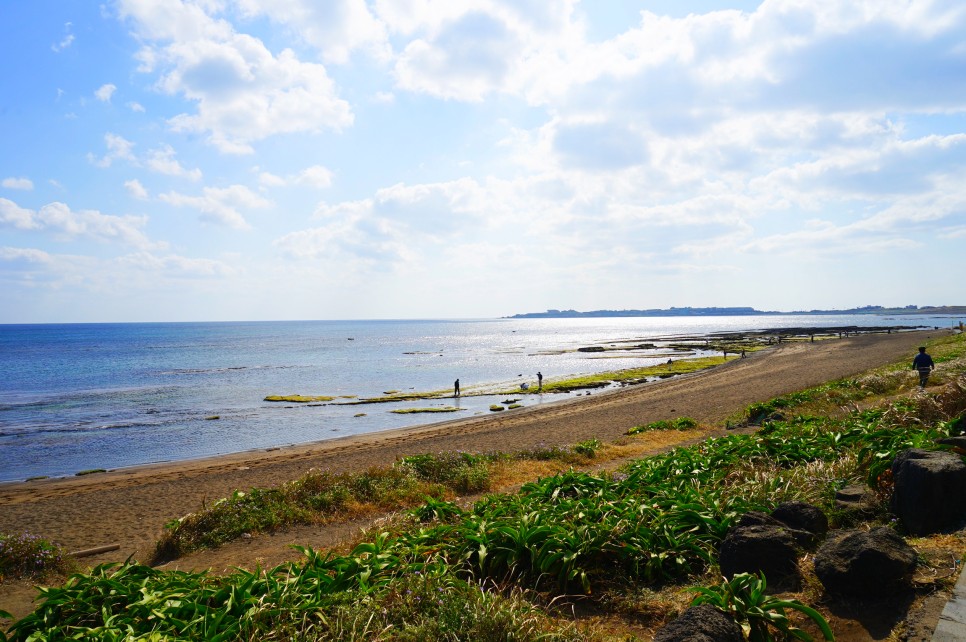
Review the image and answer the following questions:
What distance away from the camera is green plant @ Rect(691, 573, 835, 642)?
11.3 feet

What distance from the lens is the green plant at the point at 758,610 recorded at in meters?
3.45

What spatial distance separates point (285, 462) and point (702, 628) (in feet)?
58.6

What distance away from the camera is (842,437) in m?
8.12

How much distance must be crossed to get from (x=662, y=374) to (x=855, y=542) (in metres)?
42.3

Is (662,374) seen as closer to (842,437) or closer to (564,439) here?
(564,439)

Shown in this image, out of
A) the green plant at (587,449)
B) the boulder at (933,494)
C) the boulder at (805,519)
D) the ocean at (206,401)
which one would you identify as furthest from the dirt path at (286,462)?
the boulder at (933,494)

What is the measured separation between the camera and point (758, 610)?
353 centimetres

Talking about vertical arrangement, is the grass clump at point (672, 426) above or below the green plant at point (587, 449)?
below

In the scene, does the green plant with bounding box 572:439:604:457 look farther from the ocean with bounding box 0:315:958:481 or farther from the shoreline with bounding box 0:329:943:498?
the ocean with bounding box 0:315:958:481

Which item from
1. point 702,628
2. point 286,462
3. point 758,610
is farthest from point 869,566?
point 286,462

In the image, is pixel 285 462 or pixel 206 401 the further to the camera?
pixel 206 401

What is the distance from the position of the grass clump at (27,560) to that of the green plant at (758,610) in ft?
28.8

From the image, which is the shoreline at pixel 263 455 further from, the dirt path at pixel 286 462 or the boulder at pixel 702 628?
the boulder at pixel 702 628

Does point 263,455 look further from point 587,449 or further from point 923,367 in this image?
point 923,367
